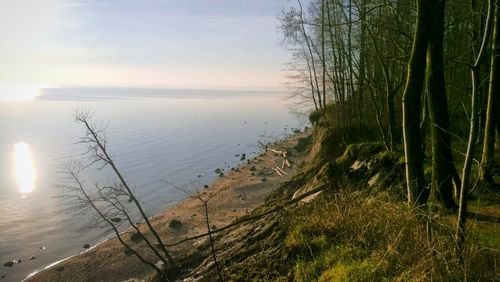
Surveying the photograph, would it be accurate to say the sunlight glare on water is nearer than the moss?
Yes

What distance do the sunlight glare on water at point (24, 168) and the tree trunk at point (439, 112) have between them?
114 ft

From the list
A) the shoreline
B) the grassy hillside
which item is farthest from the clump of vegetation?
the shoreline

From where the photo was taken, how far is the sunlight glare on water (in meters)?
36.5

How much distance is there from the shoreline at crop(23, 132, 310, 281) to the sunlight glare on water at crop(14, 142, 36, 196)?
1551 cm

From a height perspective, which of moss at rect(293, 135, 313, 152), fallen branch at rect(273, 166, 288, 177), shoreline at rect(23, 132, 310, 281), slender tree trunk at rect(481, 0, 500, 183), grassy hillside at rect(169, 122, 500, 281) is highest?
slender tree trunk at rect(481, 0, 500, 183)

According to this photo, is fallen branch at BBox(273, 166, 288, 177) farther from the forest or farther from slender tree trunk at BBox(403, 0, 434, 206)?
slender tree trunk at BBox(403, 0, 434, 206)

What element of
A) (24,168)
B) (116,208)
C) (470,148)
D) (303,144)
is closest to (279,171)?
(303,144)

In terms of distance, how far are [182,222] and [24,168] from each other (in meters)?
26.4

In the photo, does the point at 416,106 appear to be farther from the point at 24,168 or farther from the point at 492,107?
the point at 24,168

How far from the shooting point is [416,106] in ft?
24.3

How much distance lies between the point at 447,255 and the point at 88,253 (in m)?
20.3

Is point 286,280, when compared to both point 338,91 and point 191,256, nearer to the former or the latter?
point 191,256

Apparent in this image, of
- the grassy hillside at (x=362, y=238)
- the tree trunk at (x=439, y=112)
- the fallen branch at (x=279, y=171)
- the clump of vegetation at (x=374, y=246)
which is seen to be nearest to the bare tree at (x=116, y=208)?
the grassy hillside at (x=362, y=238)

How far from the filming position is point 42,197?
33.4m
